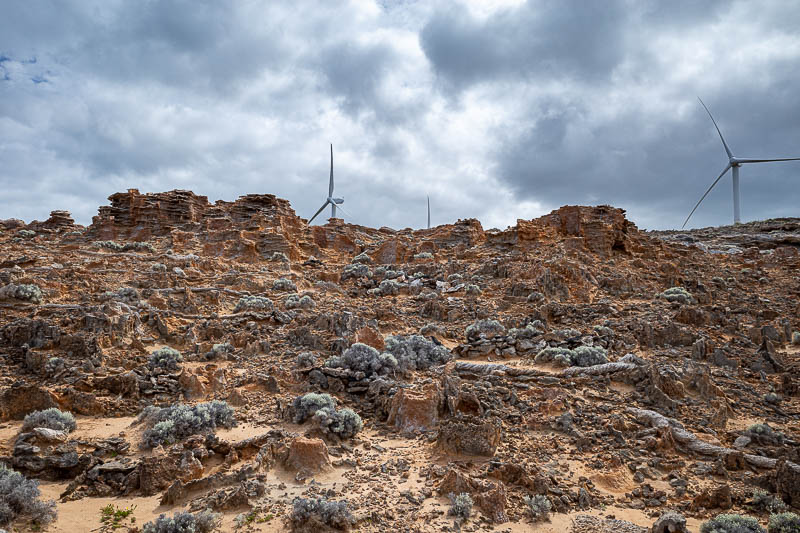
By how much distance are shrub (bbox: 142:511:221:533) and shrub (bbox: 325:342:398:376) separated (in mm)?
5914

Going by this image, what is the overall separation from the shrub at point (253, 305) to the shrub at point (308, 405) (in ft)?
30.4

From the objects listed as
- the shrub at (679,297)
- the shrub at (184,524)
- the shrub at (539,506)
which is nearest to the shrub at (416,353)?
the shrub at (539,506)

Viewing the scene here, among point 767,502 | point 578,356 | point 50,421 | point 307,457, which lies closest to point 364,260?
point 578,356

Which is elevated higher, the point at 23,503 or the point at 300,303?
the point at 300,303

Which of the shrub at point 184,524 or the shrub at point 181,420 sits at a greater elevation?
the shrub at point 181,420

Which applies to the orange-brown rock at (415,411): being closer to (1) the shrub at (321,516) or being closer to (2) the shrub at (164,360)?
(1) the shrub at (321,516)

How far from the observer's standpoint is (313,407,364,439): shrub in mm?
8742

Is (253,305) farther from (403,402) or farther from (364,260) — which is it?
(364,260)

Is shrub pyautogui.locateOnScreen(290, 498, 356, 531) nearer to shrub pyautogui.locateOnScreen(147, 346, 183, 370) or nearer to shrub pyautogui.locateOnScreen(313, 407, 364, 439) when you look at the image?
shrub pyautogui.locateOnScreen(313, 407, 364, 439)

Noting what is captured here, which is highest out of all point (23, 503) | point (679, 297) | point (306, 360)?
point (679, 297)

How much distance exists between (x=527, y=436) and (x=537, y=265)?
576 inches

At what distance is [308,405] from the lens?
9422mm

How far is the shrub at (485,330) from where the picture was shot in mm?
14966

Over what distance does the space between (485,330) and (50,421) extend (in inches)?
480
